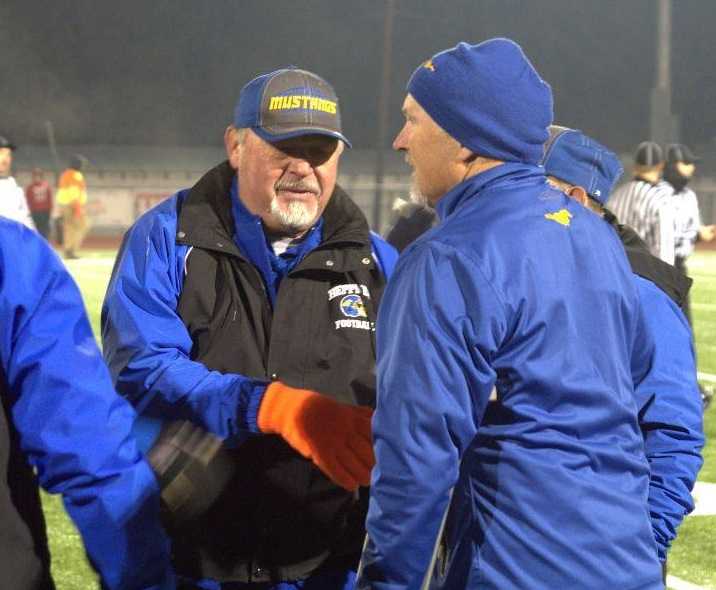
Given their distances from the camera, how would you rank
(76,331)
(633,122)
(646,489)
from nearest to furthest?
(76,331) → (646,489) → (633,122)

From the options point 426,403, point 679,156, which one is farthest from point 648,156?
point 426,403

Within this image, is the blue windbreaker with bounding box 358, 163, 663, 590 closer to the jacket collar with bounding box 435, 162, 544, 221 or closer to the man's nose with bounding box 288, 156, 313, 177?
the jacket collar with bounding box 435, 162, 544, 221

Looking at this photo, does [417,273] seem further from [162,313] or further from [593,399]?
[162,313]

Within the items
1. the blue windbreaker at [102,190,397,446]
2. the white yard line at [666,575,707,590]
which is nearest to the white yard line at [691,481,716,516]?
the white yard line at [666,575,707,590]

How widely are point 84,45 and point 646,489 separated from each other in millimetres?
50842

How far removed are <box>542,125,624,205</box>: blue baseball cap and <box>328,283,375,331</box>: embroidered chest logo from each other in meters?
0.59

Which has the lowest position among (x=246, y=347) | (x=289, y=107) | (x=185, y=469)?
(x=185, y=469)

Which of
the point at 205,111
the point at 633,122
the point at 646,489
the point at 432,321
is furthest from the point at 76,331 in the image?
the point at 633,122

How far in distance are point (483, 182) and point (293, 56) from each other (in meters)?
50.7

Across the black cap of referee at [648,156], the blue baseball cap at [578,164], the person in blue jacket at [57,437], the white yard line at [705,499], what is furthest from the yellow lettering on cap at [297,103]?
the black cap of referee at [648,156]

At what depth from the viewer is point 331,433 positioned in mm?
2842

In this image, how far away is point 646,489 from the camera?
2461 mm

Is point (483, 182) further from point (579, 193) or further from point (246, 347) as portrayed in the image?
point (579, 193)

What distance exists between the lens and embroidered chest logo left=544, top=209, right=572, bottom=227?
7.82 feet
